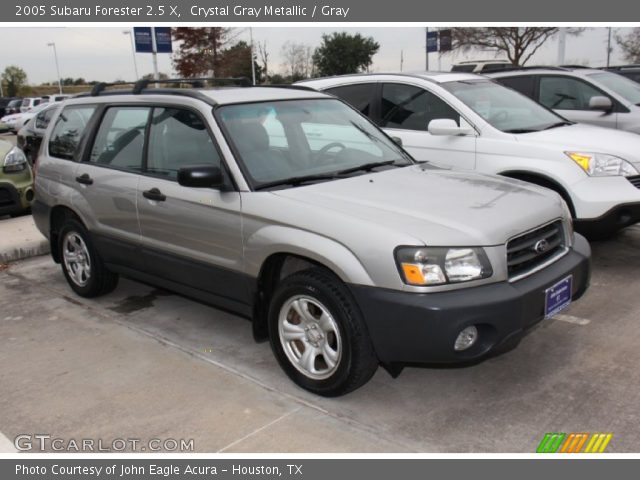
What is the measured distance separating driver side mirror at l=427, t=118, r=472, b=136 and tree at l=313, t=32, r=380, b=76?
52137 mm

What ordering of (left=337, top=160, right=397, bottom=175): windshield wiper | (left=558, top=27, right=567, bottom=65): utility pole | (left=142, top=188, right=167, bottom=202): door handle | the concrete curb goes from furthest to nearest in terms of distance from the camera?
(left=558, top=27, right=567, bottom=65): utility pole → the concrete curb → (left=142, top=188, right=167, bottom=202): door handle → (left=337, top=160, right=397, bottom=175): windshield wiper

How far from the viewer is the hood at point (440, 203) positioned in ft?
10.2

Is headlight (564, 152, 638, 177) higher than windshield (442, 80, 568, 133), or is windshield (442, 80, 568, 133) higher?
windshield (442, 80, 568, 133)

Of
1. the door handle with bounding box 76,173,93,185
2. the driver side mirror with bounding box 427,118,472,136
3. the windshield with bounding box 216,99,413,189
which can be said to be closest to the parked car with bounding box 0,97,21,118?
the door handle with bounding box 76,173,93,185

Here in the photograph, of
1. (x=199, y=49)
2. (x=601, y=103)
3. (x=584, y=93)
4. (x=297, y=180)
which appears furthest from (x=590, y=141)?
(x=199, y=49)

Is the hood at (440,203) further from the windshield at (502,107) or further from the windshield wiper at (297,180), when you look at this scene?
the windshield at (502,107)

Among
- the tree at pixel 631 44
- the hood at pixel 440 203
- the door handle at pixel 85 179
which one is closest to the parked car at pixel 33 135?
the door handle at pixel 85 179

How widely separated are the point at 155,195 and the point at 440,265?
213cm

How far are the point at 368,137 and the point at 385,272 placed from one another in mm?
1834

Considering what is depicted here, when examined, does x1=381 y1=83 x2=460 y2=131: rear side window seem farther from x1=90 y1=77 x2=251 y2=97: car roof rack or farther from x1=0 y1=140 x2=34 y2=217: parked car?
x1=0 y1=140 x2=34 y2=217: parked car

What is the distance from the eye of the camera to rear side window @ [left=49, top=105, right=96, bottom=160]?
5.18m

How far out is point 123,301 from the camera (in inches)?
206

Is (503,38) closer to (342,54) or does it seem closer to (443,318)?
(342,54)
